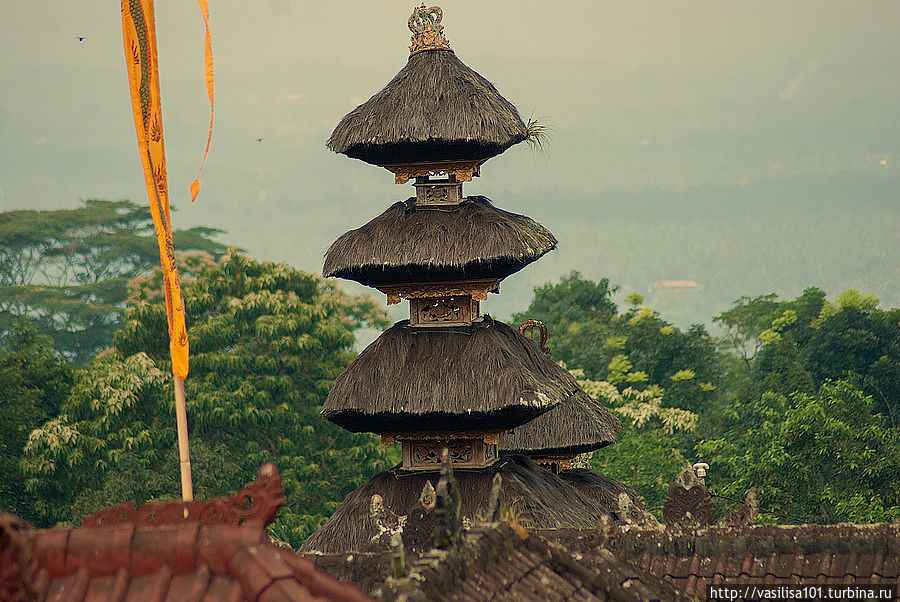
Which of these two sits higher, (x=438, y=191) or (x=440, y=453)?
(x=438, y=191)

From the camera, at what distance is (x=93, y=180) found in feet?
337

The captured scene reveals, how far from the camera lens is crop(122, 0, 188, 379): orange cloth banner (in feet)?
34.0

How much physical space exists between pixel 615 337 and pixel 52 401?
2006 centimetres

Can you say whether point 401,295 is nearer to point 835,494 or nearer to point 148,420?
point 835,494

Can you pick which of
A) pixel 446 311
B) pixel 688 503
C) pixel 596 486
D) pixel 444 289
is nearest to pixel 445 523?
pixel 688 503

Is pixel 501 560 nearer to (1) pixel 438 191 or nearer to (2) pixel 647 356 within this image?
(1) pixel 438 191

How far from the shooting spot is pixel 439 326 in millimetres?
15930

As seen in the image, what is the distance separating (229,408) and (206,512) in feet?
93.8

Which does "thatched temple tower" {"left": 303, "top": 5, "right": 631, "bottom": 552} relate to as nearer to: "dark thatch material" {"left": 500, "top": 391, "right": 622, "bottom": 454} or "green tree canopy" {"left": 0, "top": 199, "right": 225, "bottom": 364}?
"dark thatch material" {"left": 500, "top": 391, "right": 622, "bottom": 454}

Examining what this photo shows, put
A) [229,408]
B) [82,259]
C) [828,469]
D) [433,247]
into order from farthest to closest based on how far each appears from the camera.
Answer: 1. [82,259]
2. [229,408]
3. [828,469]
4. [433,247]

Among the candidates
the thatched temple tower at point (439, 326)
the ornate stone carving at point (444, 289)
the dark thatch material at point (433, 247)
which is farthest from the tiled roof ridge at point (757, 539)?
the ornate stone carving at point (444, 289)

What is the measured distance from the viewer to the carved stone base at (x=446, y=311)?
16.0 meters

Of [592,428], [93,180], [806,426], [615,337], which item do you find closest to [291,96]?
[93,180]

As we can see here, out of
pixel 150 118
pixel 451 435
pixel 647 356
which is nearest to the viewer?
pixel 150 118
